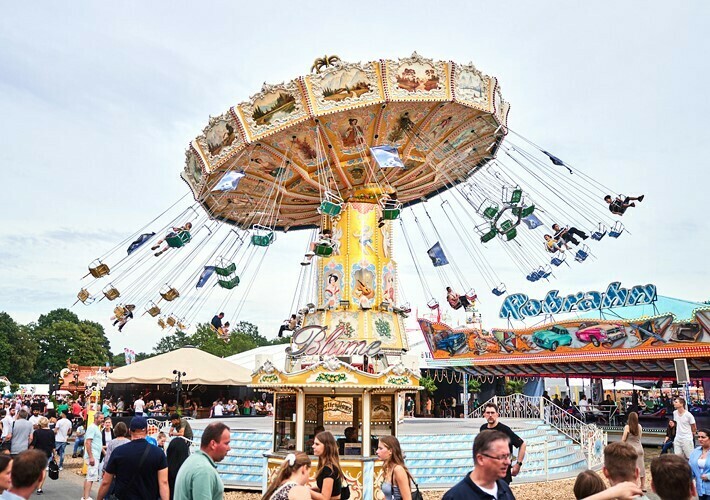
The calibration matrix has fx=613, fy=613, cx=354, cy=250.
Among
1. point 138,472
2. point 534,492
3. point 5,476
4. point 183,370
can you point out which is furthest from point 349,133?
point 5,476

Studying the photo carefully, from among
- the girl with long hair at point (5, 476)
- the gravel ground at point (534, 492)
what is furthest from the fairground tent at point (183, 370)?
the girl with long hair at point (5, 476)

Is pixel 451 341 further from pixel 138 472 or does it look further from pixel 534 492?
pixel 138 472

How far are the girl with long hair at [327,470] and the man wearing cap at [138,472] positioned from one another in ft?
4.61

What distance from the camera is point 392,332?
20.3 meters

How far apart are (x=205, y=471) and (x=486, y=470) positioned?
1.96 metres

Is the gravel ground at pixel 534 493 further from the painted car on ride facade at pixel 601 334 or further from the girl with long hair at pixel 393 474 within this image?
the painted car on ride facade at pixel 601 334

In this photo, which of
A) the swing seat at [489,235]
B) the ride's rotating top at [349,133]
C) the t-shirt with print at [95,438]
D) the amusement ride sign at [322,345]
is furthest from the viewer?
the swing seat at [489,235]

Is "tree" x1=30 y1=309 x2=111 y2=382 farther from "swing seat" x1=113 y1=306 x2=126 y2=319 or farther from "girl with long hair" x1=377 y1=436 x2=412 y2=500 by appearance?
"girl with long hair" x1=377 y1=436 x2=412 y2=500

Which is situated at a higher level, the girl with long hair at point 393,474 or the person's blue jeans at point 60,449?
the girl with long hair at point 393,474

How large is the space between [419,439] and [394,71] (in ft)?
33.6

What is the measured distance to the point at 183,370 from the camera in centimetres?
2414

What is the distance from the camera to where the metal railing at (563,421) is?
16438 millimetres

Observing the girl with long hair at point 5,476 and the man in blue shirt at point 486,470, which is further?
the girl with long hair at point 5,476

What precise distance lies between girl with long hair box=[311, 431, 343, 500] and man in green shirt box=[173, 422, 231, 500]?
1034 mm
